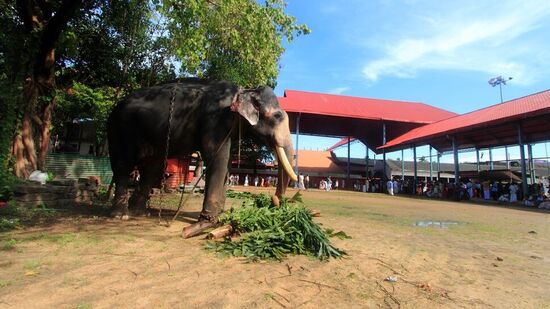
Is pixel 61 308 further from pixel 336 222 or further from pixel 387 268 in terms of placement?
pixel 336 222

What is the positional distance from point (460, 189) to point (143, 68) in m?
20.4

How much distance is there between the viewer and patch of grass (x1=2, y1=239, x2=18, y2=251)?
425 centimetres

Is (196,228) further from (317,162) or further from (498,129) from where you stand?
(317,162)

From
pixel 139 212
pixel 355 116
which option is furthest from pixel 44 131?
pixel 355 116

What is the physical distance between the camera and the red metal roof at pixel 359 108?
103 feet

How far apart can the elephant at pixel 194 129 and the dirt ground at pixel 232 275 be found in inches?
45.5

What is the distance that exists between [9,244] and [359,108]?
106 ft

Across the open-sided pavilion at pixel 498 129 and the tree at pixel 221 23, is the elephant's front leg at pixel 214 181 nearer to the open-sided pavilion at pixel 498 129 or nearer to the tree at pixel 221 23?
the tree at pixel 221 23

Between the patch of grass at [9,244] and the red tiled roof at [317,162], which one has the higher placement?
the red tiled roof at [317,162]

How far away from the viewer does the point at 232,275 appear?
3773mm

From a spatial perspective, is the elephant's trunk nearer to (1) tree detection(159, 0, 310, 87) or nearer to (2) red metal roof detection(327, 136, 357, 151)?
(1) tree detection(159, 0, 310, 87)

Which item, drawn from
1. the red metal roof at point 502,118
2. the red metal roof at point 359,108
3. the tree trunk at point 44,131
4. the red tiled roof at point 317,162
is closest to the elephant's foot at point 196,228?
the tree trunk at point 44,131

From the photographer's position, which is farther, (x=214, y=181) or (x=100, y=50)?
(x=100, y=50)

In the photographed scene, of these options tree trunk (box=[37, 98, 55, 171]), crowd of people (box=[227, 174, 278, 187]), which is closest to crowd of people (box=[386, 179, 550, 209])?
crowd of people (box=[227, 174, 278, 187])
